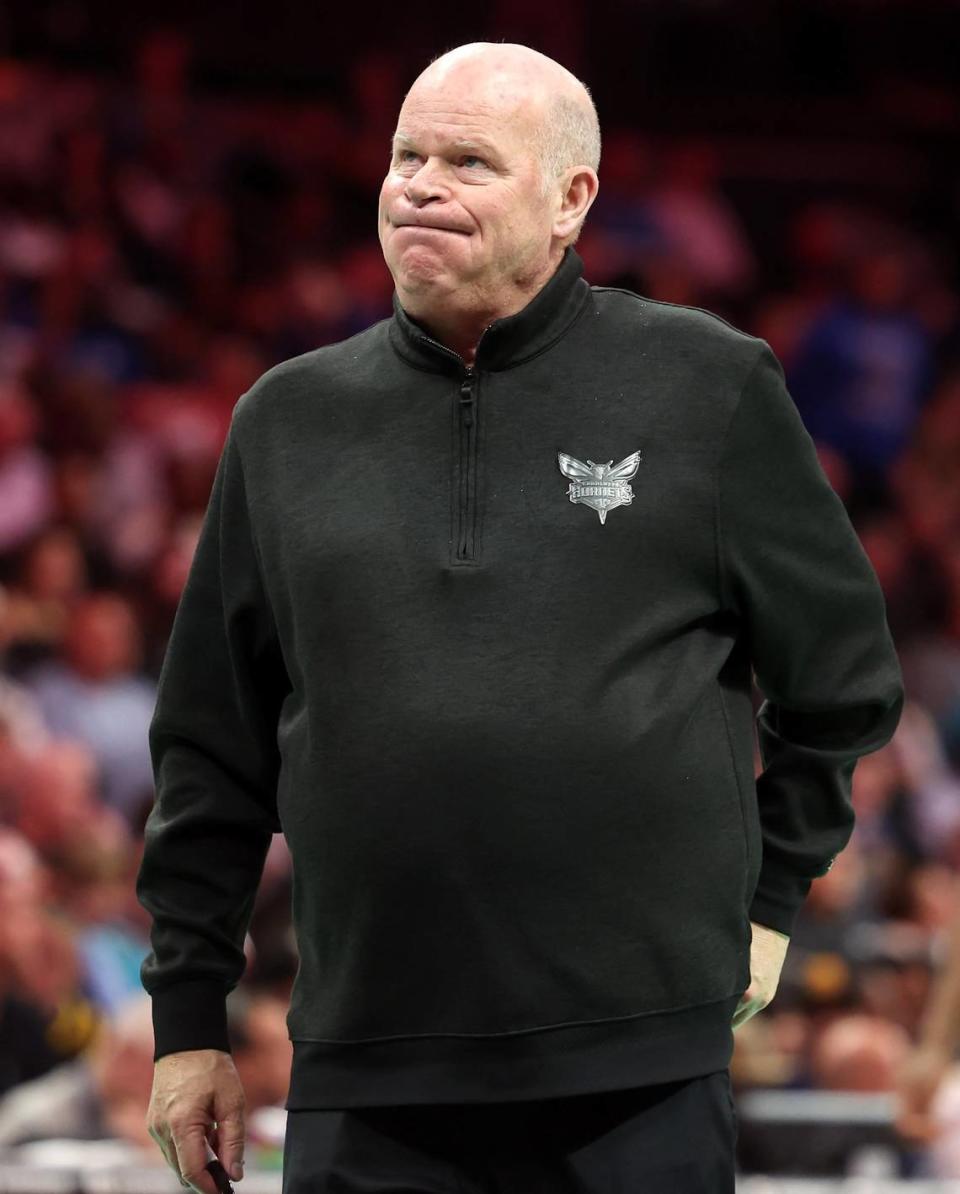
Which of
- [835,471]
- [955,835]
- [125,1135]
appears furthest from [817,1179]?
[835,471]

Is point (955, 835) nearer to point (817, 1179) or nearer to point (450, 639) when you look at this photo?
point (817, 1179)

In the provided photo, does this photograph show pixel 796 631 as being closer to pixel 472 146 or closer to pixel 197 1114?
pixel 472 146

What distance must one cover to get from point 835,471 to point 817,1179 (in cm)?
390

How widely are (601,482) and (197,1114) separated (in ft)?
2.47

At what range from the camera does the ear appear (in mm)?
2184

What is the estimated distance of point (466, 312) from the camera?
84.0 inches

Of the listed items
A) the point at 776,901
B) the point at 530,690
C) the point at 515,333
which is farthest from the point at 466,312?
the point at 776,901

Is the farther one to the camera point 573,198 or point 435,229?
point 573,198

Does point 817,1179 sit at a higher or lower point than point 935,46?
lower

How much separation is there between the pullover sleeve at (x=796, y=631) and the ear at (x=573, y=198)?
23 cm

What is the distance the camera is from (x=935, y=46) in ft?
30.7

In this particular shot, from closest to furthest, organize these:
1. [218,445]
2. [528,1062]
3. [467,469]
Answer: [528,1062] → [467,469] → [218,445]

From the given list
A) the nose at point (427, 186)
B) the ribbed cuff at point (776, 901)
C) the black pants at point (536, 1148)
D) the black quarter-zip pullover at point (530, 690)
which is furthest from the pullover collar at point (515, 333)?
the black pants at point (536, 1148)

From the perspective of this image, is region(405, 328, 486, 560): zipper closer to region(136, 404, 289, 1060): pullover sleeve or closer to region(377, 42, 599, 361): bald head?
region(377, 42, 599, 361): bald head
